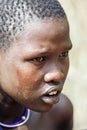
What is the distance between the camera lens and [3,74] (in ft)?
6.08

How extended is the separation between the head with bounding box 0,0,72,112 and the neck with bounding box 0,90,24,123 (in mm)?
165

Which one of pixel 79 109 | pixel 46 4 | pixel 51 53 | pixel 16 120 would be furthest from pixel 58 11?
pixel 79 109

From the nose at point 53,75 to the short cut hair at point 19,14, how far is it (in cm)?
18

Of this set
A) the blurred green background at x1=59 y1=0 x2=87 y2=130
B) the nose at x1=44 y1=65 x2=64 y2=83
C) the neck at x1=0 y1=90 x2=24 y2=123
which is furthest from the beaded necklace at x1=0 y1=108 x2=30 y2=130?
the blurred green background at x1=59 y1=0 x2=87 y2=130

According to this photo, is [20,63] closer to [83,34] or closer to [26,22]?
[26,22]

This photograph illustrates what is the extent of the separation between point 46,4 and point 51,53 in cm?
18

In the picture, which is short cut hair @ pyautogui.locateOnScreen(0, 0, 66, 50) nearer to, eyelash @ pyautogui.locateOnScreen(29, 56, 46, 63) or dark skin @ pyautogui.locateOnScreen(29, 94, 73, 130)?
eyelash @ pyautogui.locateOnScreen(29, 56, 46, 63)

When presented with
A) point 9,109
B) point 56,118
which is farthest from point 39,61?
point 56,118

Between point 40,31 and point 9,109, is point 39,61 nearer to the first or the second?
point 40,31

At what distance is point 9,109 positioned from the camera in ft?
6.66

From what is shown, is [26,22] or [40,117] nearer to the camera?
[26,22]

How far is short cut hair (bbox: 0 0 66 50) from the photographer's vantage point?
5.78 ft

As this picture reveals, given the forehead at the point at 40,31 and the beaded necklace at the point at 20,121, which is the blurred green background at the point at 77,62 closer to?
the beaded necklace at the point at 20,121

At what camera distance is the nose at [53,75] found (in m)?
1.76
